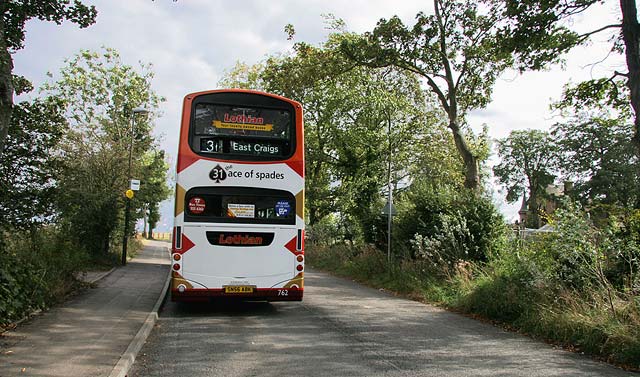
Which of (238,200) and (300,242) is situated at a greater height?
(238,200)

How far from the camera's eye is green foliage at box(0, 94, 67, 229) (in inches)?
483

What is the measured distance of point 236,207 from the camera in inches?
428

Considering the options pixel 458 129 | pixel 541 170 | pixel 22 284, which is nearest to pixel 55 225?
pixel 22 284

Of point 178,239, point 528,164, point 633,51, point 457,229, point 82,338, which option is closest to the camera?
point 82,338

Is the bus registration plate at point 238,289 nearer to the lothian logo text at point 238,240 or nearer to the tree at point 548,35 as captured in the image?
the lothian logo text at point 238,240

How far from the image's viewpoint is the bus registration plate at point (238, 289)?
10695mm

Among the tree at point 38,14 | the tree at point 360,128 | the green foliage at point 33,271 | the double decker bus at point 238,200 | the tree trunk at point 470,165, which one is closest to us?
the green foliage at point 33,271

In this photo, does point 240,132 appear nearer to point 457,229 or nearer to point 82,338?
point 82,338

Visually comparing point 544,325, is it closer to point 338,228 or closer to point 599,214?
point 599,214

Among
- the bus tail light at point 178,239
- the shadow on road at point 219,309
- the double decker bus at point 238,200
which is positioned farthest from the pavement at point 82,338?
the double decker bus at point 238,200

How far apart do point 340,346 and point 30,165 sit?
9.42 m

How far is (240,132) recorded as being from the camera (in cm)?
1101

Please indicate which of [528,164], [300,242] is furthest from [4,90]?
[528,164]

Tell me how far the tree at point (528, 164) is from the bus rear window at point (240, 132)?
57.2 m
